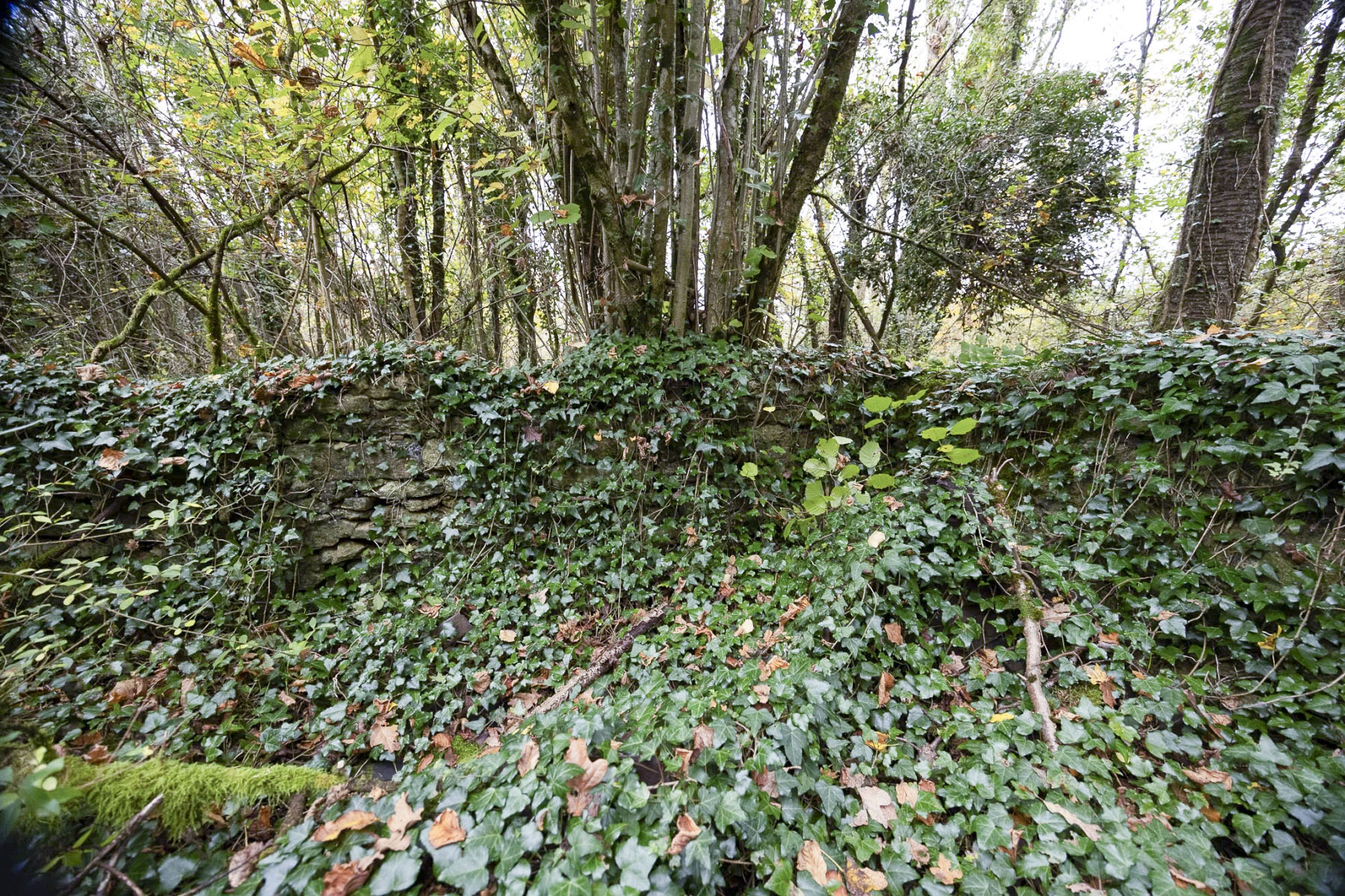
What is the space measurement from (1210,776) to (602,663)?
2493mm

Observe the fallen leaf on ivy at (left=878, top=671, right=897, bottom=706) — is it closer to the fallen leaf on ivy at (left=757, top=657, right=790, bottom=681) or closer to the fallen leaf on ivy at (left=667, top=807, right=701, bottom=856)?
the fallen leaf on ivy at (left=757, top=657, right=790, bottom=681)

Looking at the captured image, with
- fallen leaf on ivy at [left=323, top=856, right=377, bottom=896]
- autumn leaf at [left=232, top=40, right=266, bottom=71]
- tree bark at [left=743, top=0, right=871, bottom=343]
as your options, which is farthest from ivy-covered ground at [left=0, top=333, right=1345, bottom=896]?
autumn leaf at [left=232, top=40, right=266, bottom=71]

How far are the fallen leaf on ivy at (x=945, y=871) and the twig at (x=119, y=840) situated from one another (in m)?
2.52

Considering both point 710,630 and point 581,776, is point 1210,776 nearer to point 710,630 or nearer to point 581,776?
point 710,630

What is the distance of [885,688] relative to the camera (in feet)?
6.83

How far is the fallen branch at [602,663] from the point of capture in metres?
2.38

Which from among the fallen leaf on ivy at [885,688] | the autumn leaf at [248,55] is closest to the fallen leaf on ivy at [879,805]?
the fallen leaf on ivy at [885,688]

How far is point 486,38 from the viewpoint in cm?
328

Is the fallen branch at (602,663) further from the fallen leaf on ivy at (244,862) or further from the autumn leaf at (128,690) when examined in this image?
the autumn leaf at (128,690)

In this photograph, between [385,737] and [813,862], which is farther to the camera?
[385,737]

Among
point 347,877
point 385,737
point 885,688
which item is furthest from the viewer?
point 385,737

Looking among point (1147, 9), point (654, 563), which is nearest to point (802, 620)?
point (654, 563)

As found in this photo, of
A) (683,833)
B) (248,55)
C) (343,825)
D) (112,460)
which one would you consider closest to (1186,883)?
(683,833)

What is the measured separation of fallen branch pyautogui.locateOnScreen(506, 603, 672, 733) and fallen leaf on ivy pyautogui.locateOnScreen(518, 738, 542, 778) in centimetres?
49
